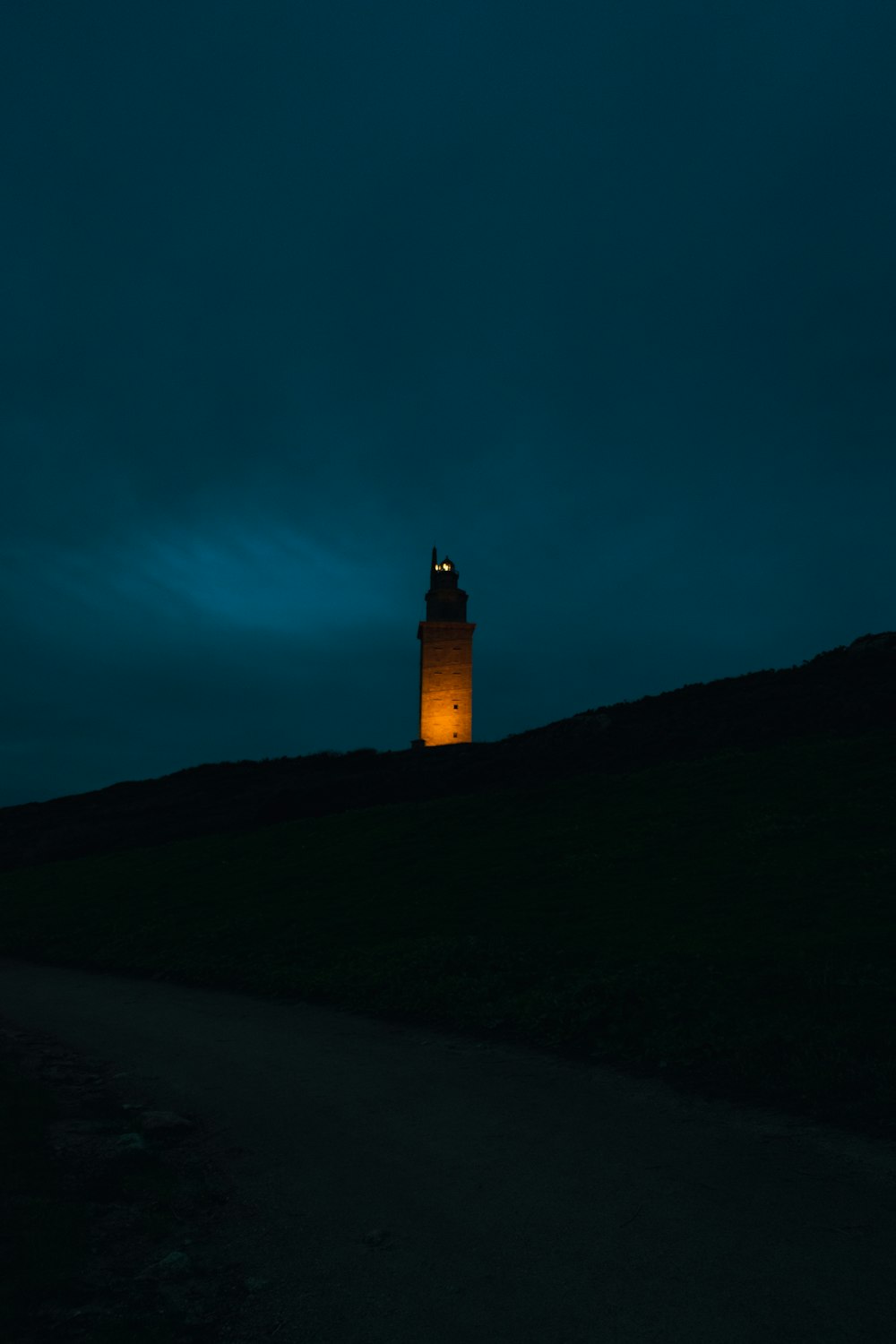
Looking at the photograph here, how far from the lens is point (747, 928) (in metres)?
12.4

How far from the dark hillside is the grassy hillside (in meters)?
3.75

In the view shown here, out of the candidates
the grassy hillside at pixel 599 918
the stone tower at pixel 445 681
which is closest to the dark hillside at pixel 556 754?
the grassy hillside at pixel 599 918

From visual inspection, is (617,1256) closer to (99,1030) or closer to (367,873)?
(99,1030)

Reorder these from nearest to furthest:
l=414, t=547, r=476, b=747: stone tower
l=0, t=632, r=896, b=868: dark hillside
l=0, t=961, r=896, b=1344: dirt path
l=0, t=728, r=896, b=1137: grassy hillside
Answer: l=0, t=961, r=896, b=1344: dirt path, l=0, t=728, r=896, b=1137: grassy hillside, l=0, t=632, r=896, b=868: dark hillside, l=414, t=547, r=476, b=747: stone tower

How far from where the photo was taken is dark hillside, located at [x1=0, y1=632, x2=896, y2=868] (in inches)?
1218

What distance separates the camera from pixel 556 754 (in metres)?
34.8

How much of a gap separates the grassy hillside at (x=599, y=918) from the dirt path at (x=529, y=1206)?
3.89ft

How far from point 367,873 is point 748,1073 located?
14125 millimetres

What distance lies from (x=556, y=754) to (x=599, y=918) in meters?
20.6

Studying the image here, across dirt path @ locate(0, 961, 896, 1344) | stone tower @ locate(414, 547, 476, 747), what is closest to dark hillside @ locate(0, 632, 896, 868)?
dirt path @ locate(0, 961, 896, 1344)

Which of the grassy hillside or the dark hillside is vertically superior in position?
the dark hillside

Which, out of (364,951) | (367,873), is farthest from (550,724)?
(364,951)

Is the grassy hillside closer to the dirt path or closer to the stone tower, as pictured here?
the dirt path

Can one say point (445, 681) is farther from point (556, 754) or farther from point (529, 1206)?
point (529, 1206)
